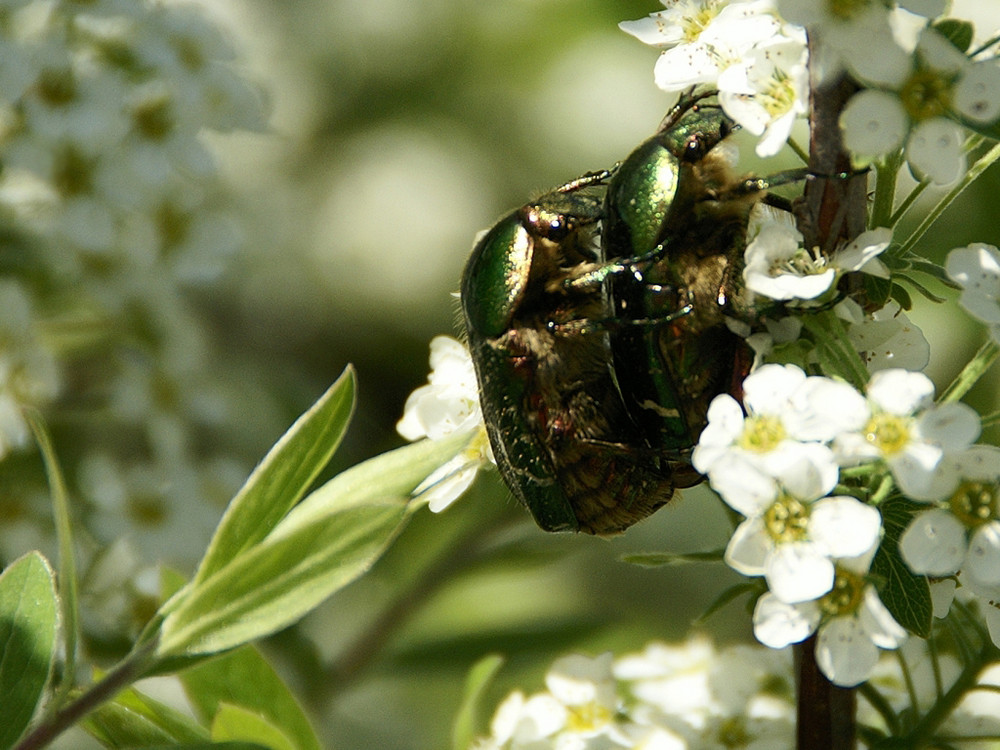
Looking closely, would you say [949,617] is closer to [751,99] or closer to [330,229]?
[751,99]

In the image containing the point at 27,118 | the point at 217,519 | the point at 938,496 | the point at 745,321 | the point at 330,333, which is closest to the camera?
the point at 938,496

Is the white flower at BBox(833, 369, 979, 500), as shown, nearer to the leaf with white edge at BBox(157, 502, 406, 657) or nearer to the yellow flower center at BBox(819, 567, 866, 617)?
the yellow flower center at BBox(819, 567, 866, 617)

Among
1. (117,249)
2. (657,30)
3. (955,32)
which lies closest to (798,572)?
(955,32)

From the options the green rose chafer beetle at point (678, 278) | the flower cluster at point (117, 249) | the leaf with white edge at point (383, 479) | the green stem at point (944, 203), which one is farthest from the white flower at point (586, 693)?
the flower cluster at point (117, 249)

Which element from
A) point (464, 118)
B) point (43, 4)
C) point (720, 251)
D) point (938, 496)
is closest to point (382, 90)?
point (464, 118)

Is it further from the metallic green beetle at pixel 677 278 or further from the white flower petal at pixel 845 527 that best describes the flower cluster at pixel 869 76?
the white flower petal at pixel 845 527

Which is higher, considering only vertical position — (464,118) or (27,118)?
(27,118)
